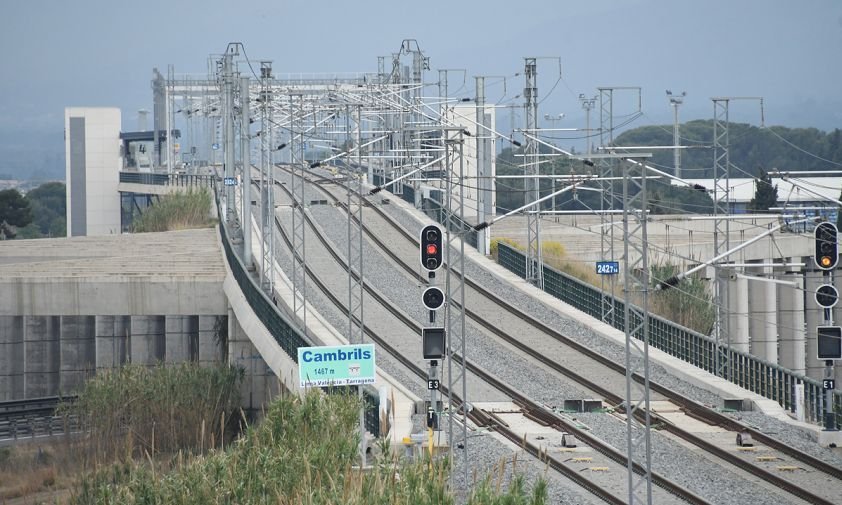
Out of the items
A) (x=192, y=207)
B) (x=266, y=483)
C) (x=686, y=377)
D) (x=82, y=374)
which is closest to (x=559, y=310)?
(x=686, y=377)

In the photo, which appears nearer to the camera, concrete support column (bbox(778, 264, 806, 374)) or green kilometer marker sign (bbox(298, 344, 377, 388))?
green kilometer marker sign (bbox(298, 344, 377, 388))

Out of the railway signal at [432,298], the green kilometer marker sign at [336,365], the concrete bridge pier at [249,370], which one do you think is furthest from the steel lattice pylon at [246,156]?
the green kilometer marker sign at [336,365]

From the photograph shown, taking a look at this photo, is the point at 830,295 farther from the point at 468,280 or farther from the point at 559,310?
the point at 468,280

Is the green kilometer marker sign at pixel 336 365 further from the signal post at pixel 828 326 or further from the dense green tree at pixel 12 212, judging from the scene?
the dense green tree at pixel 12 212

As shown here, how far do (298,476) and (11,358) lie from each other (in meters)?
33.5

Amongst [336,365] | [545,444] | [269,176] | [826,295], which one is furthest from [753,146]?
[336,365]

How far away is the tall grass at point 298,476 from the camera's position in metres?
14.8

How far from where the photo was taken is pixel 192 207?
65.7 m

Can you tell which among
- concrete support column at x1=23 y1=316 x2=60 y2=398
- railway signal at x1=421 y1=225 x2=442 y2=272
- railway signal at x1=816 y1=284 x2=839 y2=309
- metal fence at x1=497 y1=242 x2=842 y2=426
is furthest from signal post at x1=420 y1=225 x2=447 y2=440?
concrete support column at x1=23 y1=316 x2=60 y2=398

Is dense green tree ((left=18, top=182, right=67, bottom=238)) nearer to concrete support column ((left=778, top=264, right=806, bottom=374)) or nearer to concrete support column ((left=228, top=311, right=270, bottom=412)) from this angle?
concrete support column ((left=778, top=264, right=806, bottom=374))

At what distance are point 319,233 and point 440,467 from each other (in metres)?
37.6

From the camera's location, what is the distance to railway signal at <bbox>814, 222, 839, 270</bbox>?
26.1 metres

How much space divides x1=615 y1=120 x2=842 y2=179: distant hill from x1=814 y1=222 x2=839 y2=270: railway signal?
357 feet

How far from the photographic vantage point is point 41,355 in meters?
48.8
